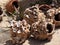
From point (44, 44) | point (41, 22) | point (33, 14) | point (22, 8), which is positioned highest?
point (22, 8)

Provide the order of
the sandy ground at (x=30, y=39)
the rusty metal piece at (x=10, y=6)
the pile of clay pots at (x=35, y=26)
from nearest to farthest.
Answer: the pile of clay pots at (x=35, y=26)
the sandy ground at (x=30, y=39)
the rusty metal piece at (x=10, y=6)

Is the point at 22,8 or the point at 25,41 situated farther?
the point at 22,8

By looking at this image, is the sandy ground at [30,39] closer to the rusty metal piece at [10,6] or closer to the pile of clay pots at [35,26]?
the pile of clay pots at [35,26]

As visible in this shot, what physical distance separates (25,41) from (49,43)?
39 cm

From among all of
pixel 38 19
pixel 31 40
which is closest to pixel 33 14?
pixel 38 19

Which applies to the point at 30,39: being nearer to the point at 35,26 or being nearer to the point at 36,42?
the point at 36,42

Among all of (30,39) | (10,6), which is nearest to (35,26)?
(30,39)

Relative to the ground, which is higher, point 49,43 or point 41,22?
point 41,22

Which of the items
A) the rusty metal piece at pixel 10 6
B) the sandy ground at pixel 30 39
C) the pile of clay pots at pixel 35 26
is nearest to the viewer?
the pile of clay pots at pixel 35 26

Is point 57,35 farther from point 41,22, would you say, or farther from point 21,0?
point 21,0

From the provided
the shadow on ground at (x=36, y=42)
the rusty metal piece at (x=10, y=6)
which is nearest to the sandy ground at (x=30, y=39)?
the shadow on ground at (x=36, y=42)

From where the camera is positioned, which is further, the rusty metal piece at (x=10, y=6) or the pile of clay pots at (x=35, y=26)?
the rusty metal piece at (x=10, y=6)

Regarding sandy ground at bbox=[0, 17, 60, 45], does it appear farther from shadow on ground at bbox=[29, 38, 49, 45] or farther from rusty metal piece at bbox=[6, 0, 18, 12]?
rusty metal piece at bbox=[6, 0, 18, 12]

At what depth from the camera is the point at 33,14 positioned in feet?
15.5
